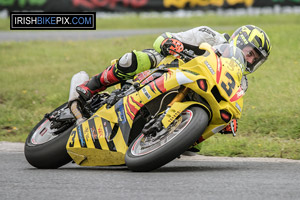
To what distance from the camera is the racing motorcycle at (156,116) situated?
16.6 feet

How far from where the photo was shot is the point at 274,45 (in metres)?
12.6

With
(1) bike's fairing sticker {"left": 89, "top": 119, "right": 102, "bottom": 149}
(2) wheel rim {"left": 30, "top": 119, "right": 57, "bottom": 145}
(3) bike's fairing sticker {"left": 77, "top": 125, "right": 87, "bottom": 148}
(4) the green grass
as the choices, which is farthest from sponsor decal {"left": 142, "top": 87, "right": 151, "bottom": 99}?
(4) the green grass

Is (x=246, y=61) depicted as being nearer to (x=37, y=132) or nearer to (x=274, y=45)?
(x=37, y=132)

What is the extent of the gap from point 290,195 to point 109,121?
1.88 m

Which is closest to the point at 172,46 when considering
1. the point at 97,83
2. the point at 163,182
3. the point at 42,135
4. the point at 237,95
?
the point at 237,95

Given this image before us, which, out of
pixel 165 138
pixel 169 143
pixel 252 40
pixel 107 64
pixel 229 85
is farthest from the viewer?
pixel 107 64

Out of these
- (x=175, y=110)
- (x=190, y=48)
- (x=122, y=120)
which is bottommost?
(x=122, y=120)

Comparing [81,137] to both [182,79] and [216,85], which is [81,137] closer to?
[182,79]

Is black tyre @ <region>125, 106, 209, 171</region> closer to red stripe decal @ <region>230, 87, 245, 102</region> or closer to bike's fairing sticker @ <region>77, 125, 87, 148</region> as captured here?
red stripe decal @ <region>230, 87, 245, 102</region>

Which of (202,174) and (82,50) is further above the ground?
(82,50)

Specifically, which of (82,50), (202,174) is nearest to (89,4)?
(82,50)

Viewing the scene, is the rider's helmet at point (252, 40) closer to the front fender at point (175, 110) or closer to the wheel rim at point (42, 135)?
the front fender at point (175, 110)

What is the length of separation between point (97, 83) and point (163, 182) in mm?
1686

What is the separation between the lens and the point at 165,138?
16.7ft
